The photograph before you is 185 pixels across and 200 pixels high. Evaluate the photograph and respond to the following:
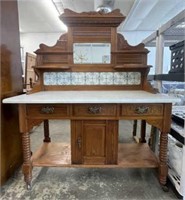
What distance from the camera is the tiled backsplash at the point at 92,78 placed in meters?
1.95

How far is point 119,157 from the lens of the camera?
175 centimetres

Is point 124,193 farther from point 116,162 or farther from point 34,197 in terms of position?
point 34,197

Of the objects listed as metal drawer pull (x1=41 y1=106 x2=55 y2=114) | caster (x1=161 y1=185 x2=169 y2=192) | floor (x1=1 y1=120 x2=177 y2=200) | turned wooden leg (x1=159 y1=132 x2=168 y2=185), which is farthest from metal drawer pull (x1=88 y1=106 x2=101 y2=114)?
caster (x1=161 y1=185 x2=169 y2=192)

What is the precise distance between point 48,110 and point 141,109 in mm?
780

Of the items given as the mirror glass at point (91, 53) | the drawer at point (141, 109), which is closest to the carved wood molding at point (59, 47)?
the mirror glass at point (91, 53)

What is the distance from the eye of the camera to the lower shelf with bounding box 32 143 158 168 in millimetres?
1620

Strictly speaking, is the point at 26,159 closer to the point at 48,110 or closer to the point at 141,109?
the point at 48,110

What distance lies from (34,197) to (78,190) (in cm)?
38

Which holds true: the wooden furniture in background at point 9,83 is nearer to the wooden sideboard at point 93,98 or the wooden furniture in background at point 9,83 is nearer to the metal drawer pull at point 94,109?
the wooden sideboard at point 93,98

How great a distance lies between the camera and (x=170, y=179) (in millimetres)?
1625

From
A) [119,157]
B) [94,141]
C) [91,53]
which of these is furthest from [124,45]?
[119,157]

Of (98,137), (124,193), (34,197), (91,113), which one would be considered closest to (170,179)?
(124,193)

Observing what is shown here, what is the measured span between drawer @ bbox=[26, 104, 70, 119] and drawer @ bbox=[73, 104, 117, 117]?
84mm

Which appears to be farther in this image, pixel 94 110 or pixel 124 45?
pixel 124 45
